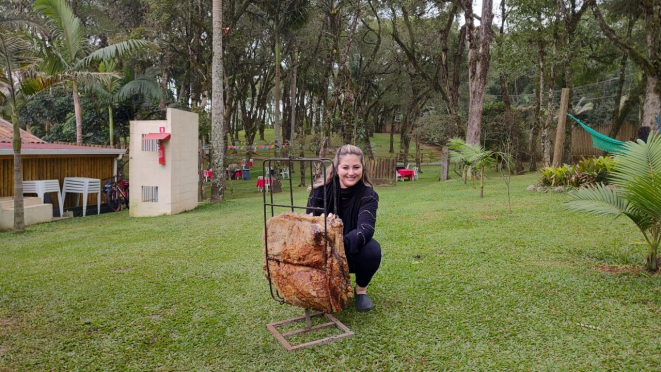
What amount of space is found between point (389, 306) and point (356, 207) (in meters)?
0.86

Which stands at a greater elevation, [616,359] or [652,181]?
[652,181]

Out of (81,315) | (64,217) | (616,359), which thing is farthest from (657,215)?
(64,217)

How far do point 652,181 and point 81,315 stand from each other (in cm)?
466

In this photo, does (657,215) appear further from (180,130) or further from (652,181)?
(180,130)

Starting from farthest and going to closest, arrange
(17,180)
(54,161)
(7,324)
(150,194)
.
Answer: (54,161) → (150,194) → (17,180) → (7,324)

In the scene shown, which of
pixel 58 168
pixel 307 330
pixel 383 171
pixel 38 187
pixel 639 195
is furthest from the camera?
pixel 383 171

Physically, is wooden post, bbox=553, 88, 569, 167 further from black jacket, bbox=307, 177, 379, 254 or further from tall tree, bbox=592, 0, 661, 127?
black jacket, bbox=307, 177, 379, 254

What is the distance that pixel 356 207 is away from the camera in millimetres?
3332

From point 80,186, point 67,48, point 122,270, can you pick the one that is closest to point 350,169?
point 122,270

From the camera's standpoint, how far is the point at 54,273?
16.5 feet

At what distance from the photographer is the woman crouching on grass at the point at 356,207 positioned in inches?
123

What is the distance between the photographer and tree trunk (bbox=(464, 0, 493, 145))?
13.5 metres

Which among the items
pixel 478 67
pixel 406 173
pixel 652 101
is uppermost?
pixel 478 67

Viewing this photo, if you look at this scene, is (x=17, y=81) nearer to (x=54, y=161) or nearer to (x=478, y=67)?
(x=54, y=161)
